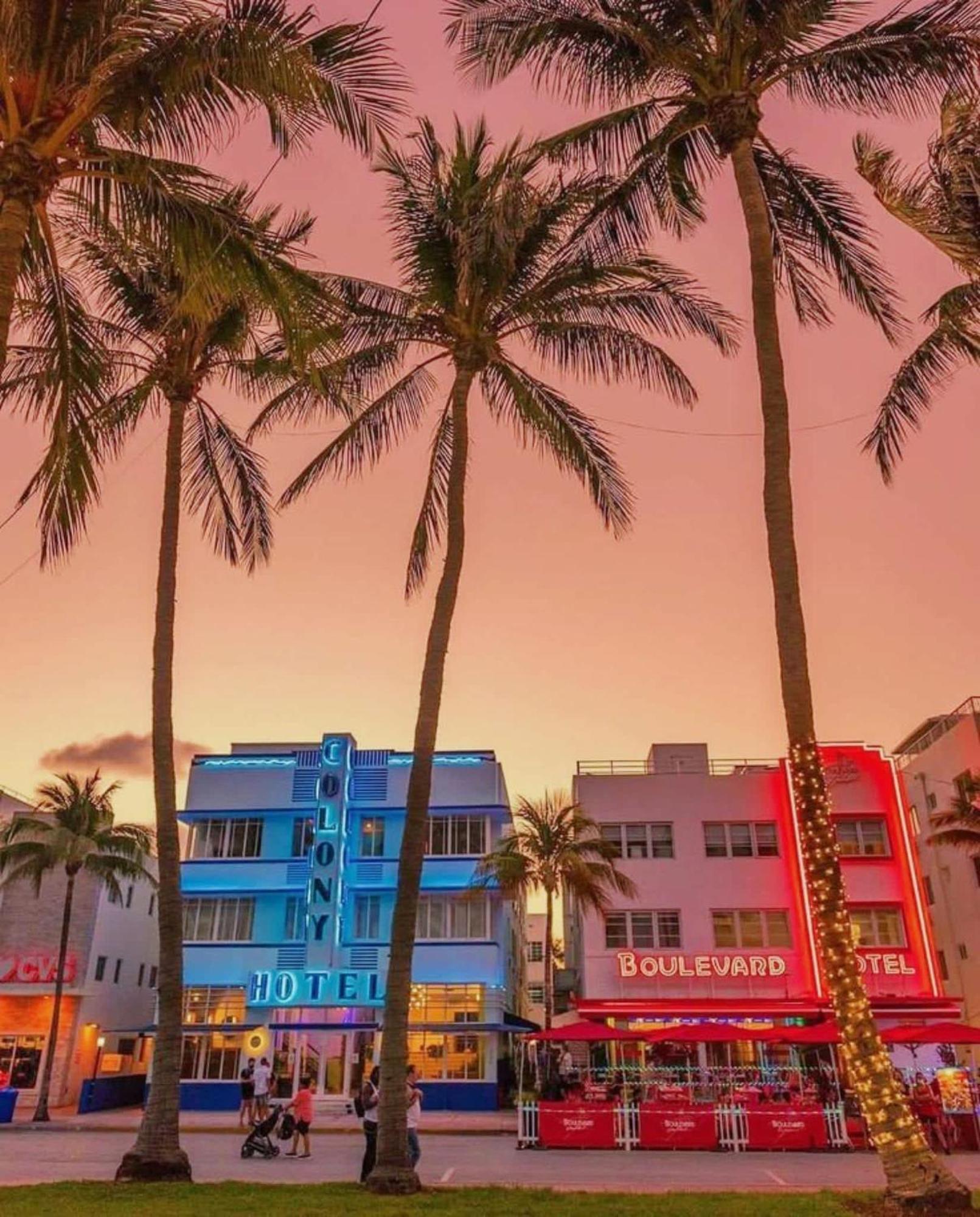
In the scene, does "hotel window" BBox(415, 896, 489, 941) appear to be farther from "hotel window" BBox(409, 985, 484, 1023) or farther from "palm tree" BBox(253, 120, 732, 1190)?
"palm tree" BBox(253, 120, 732, 1190)

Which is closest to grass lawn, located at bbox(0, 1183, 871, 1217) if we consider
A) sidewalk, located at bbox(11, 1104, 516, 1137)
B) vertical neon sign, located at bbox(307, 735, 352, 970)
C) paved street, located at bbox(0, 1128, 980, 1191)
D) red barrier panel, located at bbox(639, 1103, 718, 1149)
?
paved street, located at bbox(0, 1128, 980, 1191)

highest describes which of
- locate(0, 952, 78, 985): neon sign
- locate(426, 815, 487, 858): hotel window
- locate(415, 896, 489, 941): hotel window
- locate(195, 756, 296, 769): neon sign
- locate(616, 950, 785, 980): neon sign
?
locate(195, 756, 296, 769): neon sign

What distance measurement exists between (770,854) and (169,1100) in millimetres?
24630

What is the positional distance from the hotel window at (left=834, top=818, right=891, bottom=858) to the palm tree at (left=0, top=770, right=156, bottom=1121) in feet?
80.7

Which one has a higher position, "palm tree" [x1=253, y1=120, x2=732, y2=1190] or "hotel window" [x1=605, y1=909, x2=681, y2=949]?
"palm tree" [x1=253, y1=120, x2=732, y2=1190]

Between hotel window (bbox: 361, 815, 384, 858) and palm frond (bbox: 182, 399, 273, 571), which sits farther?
hotel window (bbox: 361, 815, 384, 858)

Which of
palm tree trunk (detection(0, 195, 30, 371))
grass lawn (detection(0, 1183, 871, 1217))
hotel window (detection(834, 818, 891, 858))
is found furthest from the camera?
hotel window (detection(834, 818, 891, 858))

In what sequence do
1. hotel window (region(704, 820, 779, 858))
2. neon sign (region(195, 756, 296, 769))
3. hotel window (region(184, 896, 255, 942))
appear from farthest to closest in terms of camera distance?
1. neon sign (region(195, 756, 296, 769))
2. hotel window (region(184, 896, 255, 942))
3. hotel window (region(704, 820, 779, 858))

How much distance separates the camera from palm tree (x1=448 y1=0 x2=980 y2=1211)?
9953 millimetres

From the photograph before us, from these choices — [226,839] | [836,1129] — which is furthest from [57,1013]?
[836,1129]

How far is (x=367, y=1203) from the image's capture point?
1146 centimetres

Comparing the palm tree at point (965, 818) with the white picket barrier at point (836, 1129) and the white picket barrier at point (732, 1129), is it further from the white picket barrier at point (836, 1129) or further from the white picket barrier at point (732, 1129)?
the white picket barrier at point (732, 1129)

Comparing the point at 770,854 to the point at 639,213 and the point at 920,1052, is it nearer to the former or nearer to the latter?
the point at 920,1052

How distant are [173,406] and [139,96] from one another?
720 cm
